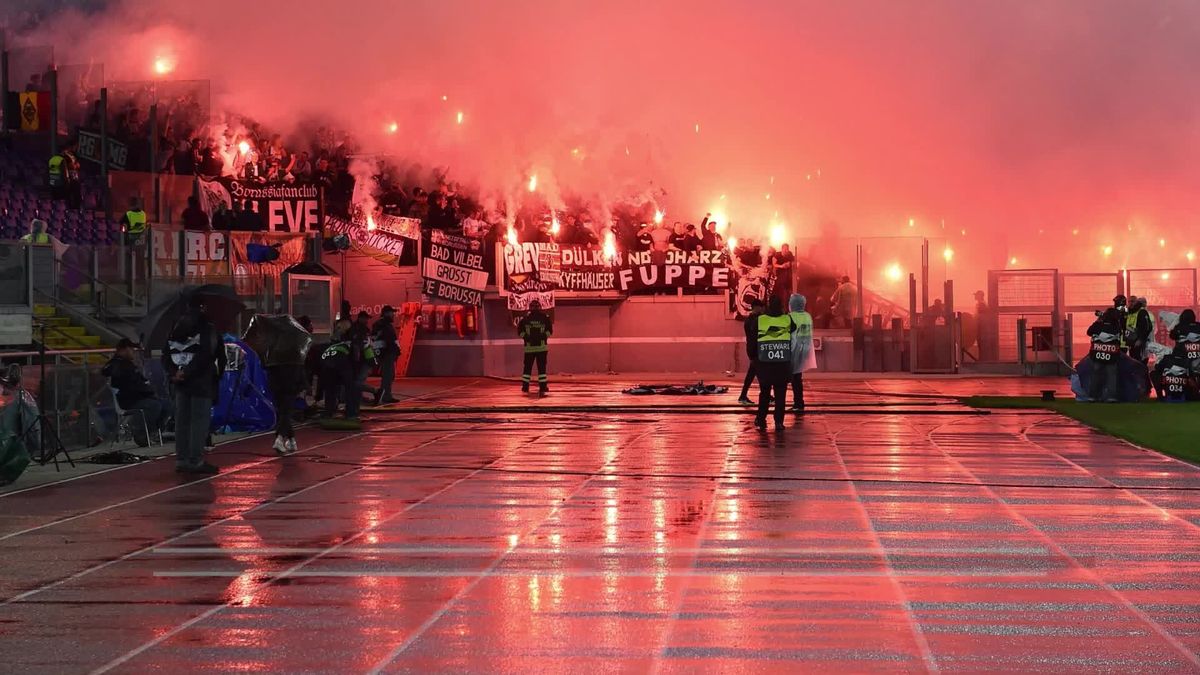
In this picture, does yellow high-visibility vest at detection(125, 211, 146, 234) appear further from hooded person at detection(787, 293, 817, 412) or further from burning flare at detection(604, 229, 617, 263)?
hooded person at detection(787, 293, 817, 412)

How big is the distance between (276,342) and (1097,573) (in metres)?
11.0

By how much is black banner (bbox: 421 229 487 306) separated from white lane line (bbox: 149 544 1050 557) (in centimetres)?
2212

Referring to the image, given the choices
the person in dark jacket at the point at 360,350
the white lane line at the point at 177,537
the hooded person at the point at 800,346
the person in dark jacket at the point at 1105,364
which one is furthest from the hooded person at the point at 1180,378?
the white lane line at the point at 177,537

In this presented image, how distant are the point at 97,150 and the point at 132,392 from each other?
15.6 metres

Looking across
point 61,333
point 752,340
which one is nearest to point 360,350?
point 61,333

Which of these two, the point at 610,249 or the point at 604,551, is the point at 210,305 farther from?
the point at 610,249

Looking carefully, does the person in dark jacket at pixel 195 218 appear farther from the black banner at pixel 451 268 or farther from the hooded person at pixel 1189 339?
the hooded person at pixel 1189 339

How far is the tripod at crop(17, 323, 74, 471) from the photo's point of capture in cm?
1518

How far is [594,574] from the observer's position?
9250 mm

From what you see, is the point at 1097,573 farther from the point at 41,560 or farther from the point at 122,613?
the point at 41,560

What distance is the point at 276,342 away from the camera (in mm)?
17781

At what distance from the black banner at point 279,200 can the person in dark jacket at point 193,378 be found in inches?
625

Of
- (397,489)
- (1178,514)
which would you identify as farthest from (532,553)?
(1178,514)

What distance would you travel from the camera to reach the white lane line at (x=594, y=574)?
913 centimetres
